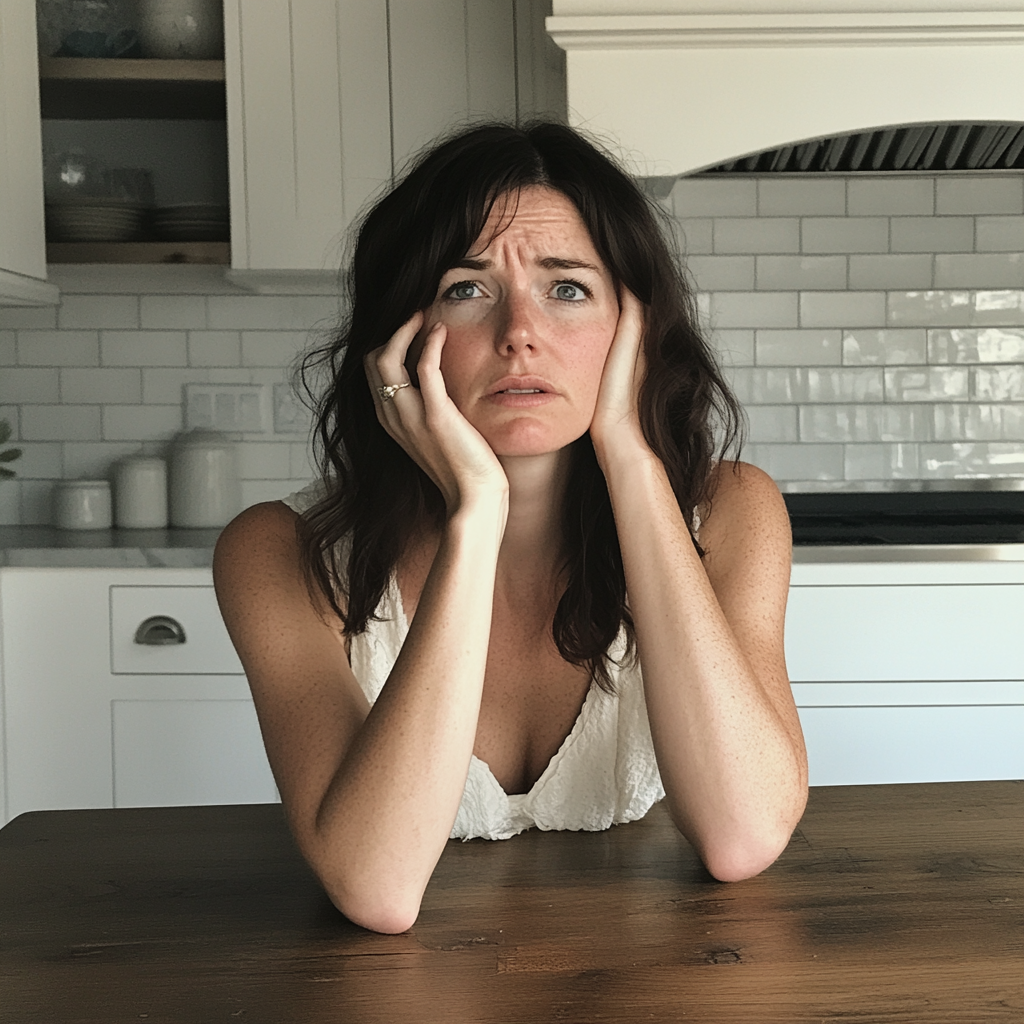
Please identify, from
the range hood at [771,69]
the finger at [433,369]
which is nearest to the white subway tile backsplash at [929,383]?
the range hood at [771,69]

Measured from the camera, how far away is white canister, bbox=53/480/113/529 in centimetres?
290

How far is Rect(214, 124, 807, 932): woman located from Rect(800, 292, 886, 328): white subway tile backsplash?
5.29 ft

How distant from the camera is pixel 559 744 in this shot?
139cm

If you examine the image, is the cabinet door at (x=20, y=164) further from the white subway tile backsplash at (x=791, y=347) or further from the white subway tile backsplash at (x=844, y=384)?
the white subway tile backsplash at (x=844, y=384)

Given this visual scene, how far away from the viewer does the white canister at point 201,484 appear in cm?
293

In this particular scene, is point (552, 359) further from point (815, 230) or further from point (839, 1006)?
point (815, 230)

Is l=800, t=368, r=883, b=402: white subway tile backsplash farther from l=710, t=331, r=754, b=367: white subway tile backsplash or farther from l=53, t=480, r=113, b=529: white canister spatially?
l=53, t=480, r=113, b=529: white canister

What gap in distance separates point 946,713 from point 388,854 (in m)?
1.78

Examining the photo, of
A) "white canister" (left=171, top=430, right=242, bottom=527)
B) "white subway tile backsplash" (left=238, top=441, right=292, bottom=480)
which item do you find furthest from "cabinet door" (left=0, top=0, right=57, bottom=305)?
"white subway tile backsplash" (left=238, top=441, right=292, bottom=480)

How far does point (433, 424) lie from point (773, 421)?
1.91 meters

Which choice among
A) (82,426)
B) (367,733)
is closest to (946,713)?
(367,733)

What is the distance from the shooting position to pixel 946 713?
7.91 feet

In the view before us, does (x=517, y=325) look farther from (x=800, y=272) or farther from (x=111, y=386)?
(x=111, y=386)

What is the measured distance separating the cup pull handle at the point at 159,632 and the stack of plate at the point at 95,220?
3.27 ft
